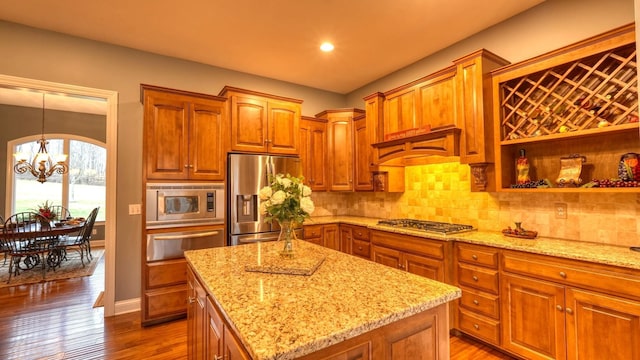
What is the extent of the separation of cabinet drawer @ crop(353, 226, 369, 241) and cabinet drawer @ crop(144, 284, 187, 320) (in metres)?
2.03

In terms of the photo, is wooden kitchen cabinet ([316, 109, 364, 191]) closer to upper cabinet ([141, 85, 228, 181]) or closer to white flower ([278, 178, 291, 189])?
upper cabinet ([141, 85, 228, 181])

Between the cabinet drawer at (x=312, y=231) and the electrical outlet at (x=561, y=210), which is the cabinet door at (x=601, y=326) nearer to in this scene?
the electrical outlet at (x=561, y=210)

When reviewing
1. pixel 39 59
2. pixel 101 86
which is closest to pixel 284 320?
pixel 101 86

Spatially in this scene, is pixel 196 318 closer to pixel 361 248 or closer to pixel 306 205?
pixel 306 205

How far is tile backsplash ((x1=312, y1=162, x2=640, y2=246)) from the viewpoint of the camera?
84.7 inches

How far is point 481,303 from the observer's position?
240 cm

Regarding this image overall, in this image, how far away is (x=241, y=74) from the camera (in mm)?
3965

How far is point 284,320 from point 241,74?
369 centimetres

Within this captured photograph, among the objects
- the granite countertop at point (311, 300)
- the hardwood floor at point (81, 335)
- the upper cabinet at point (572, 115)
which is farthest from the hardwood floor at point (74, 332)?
the upper cabinet at point (572, 115)

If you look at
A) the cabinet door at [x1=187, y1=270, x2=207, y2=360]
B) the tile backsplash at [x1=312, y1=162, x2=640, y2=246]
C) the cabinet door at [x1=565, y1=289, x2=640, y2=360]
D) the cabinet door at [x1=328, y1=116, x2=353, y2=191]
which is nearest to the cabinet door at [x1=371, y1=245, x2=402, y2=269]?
the tile backsplash at [x1=312, y1=162, x2=640, y2=246]

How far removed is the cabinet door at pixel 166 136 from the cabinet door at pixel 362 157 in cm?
221

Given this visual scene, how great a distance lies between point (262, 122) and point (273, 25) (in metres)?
1.09

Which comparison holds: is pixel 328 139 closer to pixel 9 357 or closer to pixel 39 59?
pixel 39 59

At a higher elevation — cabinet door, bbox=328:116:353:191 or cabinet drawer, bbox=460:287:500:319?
cabinet door, bbox=328:116:353:191
